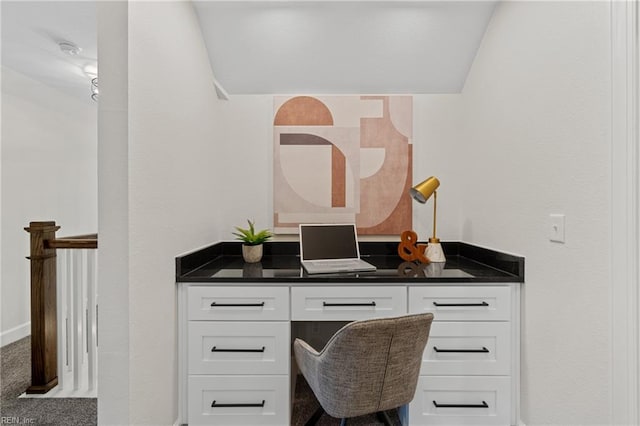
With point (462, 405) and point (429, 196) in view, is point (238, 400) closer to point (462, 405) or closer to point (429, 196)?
point (462, 405)

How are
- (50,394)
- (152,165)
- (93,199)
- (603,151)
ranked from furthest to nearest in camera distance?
(93,199)
(50,394)
(152,165)
(603,151)

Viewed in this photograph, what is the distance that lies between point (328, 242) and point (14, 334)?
2929 millimetres

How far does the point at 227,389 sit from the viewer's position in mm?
1652

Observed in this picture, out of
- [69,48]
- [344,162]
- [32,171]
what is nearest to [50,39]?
[69,48]

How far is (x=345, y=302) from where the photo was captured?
168 centimetres

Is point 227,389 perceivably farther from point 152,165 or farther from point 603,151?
point 603,151

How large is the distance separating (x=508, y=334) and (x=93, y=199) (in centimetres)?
429

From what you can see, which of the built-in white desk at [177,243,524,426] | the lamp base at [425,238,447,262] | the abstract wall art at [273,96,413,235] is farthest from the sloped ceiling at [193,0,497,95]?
the built-in white desk at [177,243,524,426]

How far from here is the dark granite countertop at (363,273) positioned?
1.66 meters

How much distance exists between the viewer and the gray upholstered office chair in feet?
4.00

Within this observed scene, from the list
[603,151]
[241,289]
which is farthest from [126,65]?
[603,151]

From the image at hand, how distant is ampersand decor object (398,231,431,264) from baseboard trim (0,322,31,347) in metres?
3.28

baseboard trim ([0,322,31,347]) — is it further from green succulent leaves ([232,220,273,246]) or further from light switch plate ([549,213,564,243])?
light switch plate ([549,213,564,243])

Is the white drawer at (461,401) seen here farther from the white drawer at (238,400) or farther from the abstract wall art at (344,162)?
the abstract wall art at (344,162)
